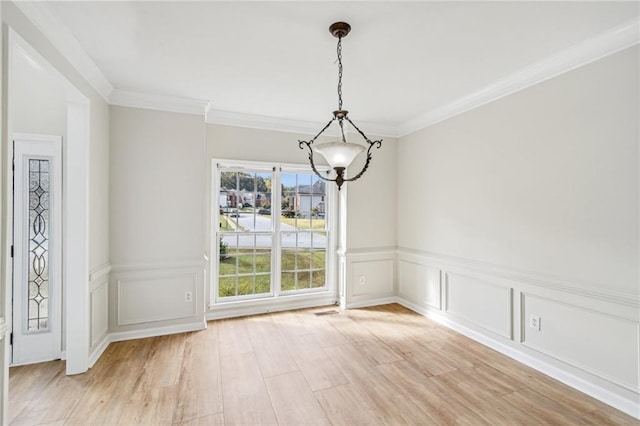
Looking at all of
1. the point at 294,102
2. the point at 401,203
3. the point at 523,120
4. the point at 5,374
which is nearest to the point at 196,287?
the point at 5,374

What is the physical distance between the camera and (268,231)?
171 inches

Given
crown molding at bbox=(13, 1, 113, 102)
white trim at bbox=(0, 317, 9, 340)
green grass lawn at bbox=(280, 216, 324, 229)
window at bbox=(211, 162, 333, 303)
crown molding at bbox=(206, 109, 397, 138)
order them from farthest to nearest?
green grass lawn at bbox=(280, 216, 324, 229) → window at bbox=(211, 162, 333, 303) → crown molding at bbox=(206, 109, 397, 138) → crown molding at bbox=(13, 1, 113, 102) → white trim at bbox=(0, 317, 9, 340)

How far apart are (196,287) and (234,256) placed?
2.16 ft

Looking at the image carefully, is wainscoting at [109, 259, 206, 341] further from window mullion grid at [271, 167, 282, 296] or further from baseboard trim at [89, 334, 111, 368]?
window mullion grid at [271, 167, 282, 296]

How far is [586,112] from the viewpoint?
8.08 ft

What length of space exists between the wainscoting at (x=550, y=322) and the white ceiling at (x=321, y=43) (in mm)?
1959

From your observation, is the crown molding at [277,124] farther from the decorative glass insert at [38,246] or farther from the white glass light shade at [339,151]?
the white glass light shade at [339,151]

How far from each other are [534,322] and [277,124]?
12.1 ft

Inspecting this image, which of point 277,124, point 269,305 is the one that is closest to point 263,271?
point 269,305

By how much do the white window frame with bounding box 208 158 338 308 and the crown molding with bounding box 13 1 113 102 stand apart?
1453 mm

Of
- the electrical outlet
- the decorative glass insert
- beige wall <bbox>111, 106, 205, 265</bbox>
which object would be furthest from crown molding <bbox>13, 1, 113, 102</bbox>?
the electrical outlet

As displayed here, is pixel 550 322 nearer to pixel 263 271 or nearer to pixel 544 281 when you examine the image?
pixel 544 281

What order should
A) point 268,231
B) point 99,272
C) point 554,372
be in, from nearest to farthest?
point 554,372 < point 99,272 < point 268,231

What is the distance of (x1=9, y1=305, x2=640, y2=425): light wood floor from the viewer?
2182mm
